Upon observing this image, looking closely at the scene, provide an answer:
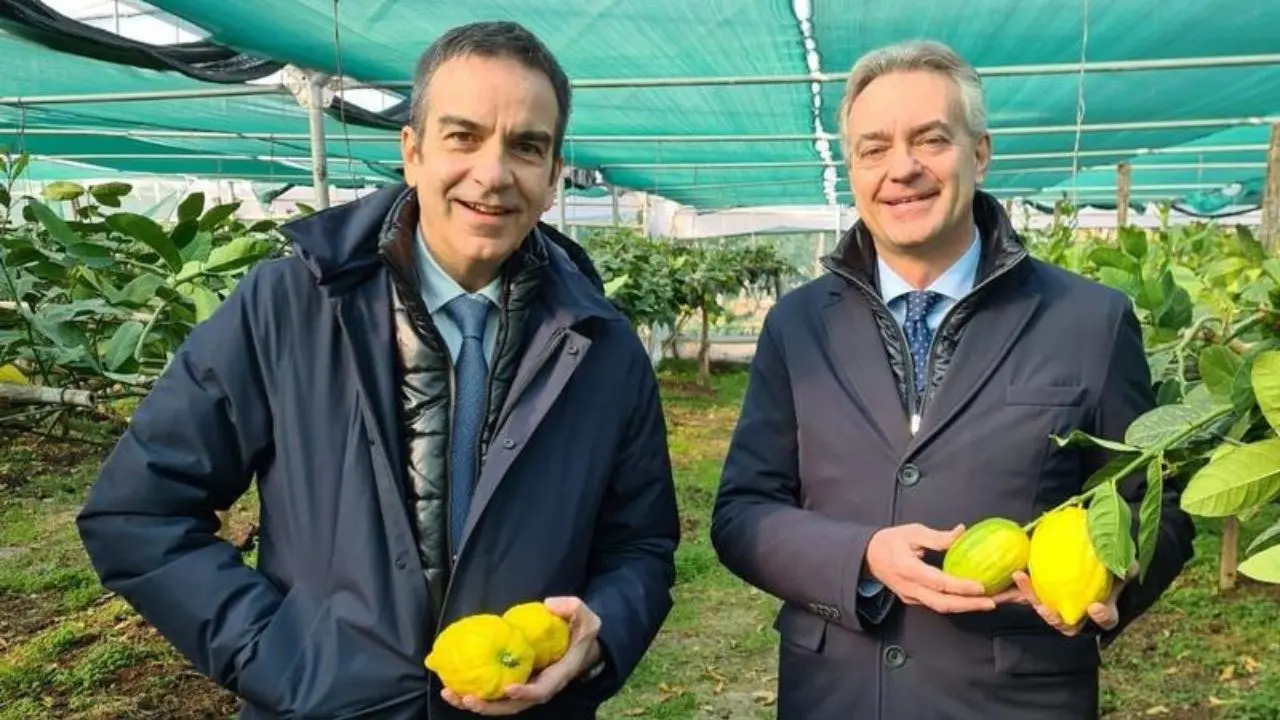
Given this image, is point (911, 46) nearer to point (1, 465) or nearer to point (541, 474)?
point (541, 474)

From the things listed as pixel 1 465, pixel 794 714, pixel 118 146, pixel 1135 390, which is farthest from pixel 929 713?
pixel 118 146

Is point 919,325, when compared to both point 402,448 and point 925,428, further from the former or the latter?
point 402,448

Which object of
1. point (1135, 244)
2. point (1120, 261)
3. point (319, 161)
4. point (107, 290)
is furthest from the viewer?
point (319, 161)

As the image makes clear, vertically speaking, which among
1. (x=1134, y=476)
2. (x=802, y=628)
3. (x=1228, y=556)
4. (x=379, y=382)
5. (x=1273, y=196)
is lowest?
(x=1228, y=556)

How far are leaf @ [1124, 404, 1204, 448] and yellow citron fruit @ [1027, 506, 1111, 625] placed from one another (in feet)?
0.29

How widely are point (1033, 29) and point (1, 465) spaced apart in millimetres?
5580

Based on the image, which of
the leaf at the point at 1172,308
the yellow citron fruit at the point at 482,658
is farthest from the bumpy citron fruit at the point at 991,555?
the leaf at the point at 1172,308

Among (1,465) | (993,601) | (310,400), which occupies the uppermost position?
(310,400)

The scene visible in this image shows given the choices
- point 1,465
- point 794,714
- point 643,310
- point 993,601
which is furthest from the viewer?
point 643,310

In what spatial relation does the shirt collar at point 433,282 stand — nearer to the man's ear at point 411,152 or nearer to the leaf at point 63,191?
the man's ear at point 411,152

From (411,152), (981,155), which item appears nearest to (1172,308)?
(981,155)

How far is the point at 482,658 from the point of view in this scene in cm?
102

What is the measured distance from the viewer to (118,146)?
970cm

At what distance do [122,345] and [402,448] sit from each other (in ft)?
2.39
